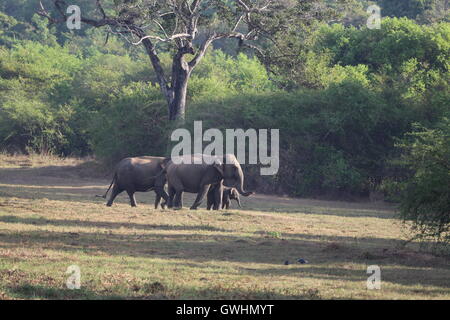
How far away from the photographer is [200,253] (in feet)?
50.7

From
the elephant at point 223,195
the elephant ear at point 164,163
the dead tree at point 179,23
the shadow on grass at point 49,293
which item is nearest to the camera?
the shadow on grass at point 49,293

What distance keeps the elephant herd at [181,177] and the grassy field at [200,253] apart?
0.81 metres

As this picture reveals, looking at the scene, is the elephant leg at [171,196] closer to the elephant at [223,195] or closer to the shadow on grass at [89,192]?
the elephant at [223,195]

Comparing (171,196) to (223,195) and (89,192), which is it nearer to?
(223,195)

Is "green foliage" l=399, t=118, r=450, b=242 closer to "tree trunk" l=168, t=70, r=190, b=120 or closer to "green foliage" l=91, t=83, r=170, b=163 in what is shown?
"tree trunk" l=168, t=70, r=190, b=120

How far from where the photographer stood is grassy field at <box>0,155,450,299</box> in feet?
37.6

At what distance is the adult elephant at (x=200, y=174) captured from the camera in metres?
24.1

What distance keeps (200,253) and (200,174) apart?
8.89 metres

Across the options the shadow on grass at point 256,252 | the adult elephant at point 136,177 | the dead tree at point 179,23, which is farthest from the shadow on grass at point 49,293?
the dead tree at point 179,23

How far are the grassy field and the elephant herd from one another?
808 millimetres

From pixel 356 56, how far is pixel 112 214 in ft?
76.9

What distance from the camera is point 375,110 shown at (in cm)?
3216
